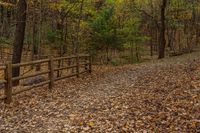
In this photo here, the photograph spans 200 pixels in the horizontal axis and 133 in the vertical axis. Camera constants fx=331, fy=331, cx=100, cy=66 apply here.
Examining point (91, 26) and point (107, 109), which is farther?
point (91, 26)

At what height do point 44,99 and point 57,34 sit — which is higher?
point 57,34

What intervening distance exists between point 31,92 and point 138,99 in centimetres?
464

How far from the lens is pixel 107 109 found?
10.3 metres

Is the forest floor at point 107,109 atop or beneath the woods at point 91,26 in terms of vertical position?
beneath

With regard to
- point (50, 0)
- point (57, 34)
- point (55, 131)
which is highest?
point (50, 0)

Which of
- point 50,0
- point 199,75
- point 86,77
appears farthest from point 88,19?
point 199,75

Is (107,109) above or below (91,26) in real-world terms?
below

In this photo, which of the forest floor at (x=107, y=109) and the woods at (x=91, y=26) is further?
the woods at (x=91, y=26)

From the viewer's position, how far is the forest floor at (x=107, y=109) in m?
8.30

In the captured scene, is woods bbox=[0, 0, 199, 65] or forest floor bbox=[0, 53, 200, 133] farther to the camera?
woods bbox=[0, 0, 199, 65]

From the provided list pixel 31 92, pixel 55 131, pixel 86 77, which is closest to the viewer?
pixel 55 131

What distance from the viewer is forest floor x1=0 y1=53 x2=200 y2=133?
27.2 feet

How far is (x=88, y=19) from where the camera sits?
3031 centimetres

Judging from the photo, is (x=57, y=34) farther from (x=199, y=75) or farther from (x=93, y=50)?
(x=199, y=75)
